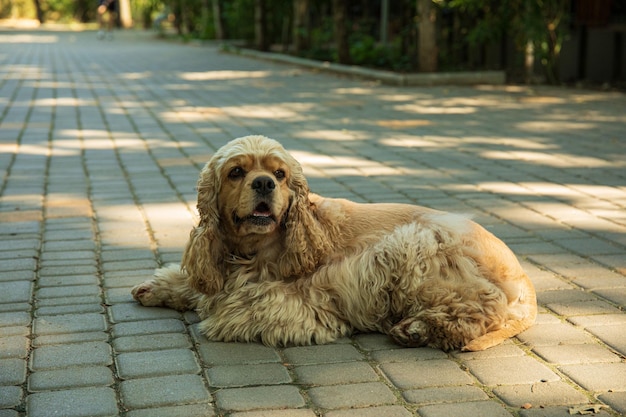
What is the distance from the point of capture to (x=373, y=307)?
4258mm

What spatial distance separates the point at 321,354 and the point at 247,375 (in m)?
0.43

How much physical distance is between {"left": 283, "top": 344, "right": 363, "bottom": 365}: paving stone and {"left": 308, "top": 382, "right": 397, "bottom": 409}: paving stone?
33cm

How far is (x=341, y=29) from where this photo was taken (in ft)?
63.0

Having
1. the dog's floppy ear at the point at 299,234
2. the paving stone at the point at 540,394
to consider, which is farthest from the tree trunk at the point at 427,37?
the paving stone at the point at 540,394

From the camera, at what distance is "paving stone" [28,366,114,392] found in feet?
11.8

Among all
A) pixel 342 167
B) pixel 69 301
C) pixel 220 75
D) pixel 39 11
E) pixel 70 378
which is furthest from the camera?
pixel 39 11

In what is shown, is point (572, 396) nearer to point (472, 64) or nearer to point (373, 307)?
point (373, 307)

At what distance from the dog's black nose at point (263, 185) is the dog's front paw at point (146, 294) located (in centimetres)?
109

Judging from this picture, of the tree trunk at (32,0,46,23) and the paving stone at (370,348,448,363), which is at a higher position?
the tree trunk at (32,0,46,23)

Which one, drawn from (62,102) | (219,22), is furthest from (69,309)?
(219,22)

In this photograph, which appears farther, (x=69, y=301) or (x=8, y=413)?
(x=69, y=301)

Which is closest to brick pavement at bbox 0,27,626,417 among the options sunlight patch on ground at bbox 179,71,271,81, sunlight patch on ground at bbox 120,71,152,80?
sunlight patch on ground at bbox 179,71,271,81

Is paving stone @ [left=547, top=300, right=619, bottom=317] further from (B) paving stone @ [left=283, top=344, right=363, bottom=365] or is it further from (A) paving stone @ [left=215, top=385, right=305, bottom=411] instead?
(A) paving stone @ [left=215, top=385, right=305, bottom=411]

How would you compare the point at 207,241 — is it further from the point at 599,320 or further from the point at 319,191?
the point at 319,191
